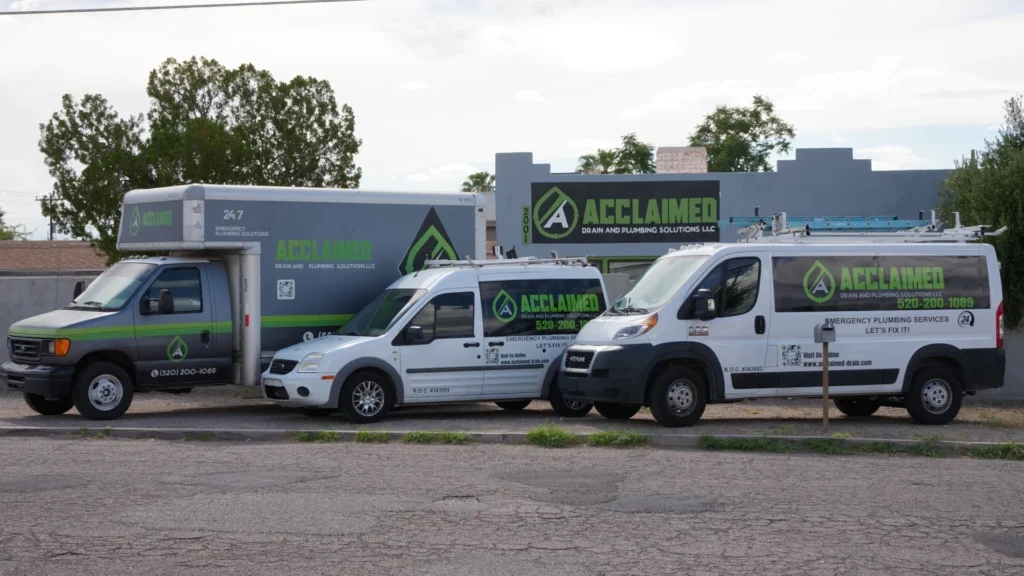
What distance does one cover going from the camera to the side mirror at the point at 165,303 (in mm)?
14617

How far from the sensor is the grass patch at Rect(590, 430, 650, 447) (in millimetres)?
12211

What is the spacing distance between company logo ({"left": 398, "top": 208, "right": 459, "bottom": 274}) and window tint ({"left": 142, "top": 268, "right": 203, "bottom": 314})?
9.50ft

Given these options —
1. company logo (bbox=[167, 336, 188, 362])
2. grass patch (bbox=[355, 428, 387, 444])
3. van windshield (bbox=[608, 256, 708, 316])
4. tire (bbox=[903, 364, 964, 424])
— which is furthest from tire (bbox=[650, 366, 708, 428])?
company logo (bbox=[167, 336, 188, 362])

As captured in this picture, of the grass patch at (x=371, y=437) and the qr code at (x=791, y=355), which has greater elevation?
the qr code at (x=791, y=355)

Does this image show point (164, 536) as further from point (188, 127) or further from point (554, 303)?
point (188, 127)

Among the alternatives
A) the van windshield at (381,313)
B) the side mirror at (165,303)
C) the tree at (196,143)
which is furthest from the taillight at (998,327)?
the tree at (196,143)

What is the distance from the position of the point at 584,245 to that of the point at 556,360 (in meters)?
8.59

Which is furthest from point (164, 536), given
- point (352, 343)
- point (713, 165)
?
point (713, 165)

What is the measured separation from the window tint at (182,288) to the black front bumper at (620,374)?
17.8ft

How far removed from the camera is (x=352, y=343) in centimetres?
1409

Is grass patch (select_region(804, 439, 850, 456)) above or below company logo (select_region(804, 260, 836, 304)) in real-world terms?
below

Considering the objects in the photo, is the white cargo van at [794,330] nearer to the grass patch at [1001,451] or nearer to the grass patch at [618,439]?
the grass patch at [618,439]

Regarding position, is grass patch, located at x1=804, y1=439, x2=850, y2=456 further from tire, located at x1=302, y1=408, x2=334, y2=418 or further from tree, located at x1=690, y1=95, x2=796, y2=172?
tree, located at x1=690, y1=95, x2=796, y2=172

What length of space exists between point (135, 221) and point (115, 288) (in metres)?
1.46
